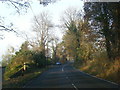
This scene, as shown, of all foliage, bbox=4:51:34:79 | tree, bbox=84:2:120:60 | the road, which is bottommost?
the road

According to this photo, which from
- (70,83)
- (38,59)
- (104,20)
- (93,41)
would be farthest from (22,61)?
(70,83)

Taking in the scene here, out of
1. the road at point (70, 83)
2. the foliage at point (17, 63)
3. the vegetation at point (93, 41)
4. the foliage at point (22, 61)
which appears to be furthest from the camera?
the foliage at point (22, 61)

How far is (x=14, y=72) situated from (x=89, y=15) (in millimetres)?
20431

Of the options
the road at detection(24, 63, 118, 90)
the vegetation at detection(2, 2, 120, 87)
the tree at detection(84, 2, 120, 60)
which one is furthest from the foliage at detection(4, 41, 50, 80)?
the road at detection(24, 63, 118, 90)

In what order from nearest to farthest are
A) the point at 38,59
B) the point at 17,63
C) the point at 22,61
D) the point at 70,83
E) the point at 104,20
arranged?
1. the point at 70,83
2. the point at 104,20
3. the point at 17,63
4. the point at 22,61
5. the point at 38,59

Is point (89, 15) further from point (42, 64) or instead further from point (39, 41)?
point (39, 41)

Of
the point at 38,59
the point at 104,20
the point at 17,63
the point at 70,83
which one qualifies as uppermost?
the point at 104,20

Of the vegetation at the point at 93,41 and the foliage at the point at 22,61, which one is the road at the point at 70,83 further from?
the foliage at the point at 22,61

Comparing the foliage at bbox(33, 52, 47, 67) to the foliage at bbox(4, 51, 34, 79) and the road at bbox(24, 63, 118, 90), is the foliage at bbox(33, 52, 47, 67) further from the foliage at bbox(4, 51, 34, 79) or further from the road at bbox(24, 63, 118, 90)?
the road at bbox(24, 63, 118, 90)

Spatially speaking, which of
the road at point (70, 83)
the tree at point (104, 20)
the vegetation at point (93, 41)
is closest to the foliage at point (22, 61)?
the vegetation at point (93, 41)

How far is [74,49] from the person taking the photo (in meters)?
71.1

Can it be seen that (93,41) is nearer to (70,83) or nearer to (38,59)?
(70,83)

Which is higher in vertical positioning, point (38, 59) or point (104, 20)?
point (104, 20)

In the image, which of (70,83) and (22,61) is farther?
(22,61)
